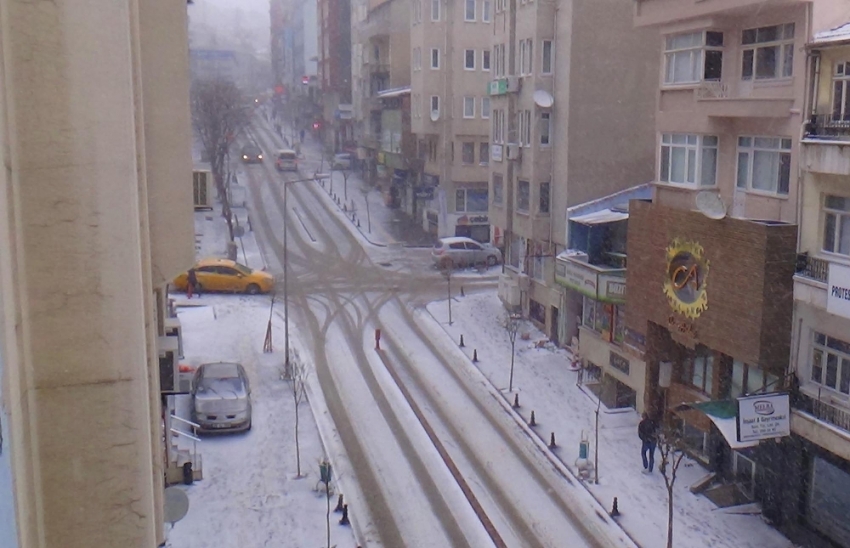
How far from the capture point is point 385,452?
19859mm

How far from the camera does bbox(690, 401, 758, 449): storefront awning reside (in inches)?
611

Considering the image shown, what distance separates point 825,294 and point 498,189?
20350mm

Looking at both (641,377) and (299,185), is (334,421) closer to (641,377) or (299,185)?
(641,377)

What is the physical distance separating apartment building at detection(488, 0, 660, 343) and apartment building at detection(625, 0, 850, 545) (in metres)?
8.11

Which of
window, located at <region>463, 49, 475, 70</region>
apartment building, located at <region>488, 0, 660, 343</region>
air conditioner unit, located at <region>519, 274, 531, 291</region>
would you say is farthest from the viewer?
window, located at <region>463, 49, 475, 70</region>

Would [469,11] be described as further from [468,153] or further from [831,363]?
[831,363]

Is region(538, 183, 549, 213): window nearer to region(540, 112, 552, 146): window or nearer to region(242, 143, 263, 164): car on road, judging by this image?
region(540, 112, 552, 146): window

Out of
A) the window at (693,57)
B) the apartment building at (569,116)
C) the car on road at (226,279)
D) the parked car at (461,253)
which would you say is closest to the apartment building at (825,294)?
the window at (693,57)

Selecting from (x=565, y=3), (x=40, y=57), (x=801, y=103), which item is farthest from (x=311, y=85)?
(x=40, y=57)

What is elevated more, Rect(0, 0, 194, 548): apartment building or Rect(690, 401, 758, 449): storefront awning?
Rect(0, 0, 194, 548): apartment building

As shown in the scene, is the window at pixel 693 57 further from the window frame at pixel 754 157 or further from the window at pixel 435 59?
the window at pixel 435 59

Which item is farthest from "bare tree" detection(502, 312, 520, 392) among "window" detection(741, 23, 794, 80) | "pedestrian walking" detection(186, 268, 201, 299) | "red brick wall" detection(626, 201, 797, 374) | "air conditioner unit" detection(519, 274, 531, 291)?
"pedestrian walking" detection(186, 268, 201, 299)

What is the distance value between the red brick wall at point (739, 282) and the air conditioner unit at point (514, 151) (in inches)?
464

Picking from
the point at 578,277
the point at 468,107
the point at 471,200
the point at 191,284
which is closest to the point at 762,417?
the point at 578,277
